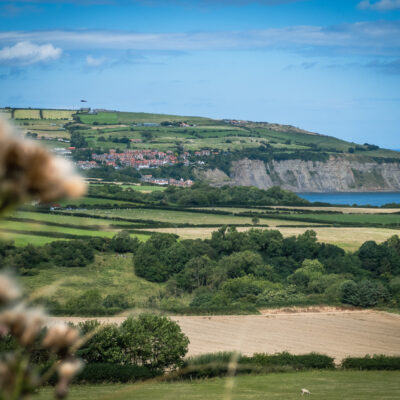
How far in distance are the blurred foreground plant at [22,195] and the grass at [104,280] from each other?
4797cm

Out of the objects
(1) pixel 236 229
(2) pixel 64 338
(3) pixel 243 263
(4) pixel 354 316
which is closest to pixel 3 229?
(2) pixel 64 338

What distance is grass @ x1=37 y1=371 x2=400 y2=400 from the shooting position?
22.1 metres

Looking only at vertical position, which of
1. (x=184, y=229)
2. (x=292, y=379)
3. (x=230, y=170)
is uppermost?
(x=230, y=170)

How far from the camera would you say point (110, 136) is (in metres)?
182

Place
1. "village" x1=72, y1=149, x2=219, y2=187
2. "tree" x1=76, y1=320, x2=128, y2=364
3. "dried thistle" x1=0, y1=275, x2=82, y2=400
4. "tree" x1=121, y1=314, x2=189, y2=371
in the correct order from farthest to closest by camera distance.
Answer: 1. "village" x1=72, y1=149, x2=219, y2=187
2. "tree" x1=121, y1=314, x2=189, y2=371
3. "tree" x1=76, y1=320, x2=128, y2=364
4. "dried thistle" x1=0, y1=275, x2=82, y2=400

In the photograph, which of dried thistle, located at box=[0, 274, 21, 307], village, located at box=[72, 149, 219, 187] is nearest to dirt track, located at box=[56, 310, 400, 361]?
dried thistle, located at box=[0, 274, 21, 307]

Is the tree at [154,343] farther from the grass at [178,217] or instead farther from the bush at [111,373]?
the grass at [178,217]

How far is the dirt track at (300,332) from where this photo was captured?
3416 cm

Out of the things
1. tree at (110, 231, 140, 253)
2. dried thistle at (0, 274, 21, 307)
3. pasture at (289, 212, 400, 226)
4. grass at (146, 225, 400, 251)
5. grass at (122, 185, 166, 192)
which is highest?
grass at (122, 185, 166, 192)

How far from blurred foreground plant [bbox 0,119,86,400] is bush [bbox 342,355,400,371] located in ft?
99.6

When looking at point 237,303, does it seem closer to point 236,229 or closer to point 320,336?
point 320,336

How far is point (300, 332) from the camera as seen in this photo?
3850 cm

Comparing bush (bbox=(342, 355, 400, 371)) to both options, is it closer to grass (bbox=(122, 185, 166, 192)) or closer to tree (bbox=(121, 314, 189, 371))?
tree (bbox=(121, 314, 189, 371))

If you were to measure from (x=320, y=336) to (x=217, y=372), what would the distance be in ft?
42.1
